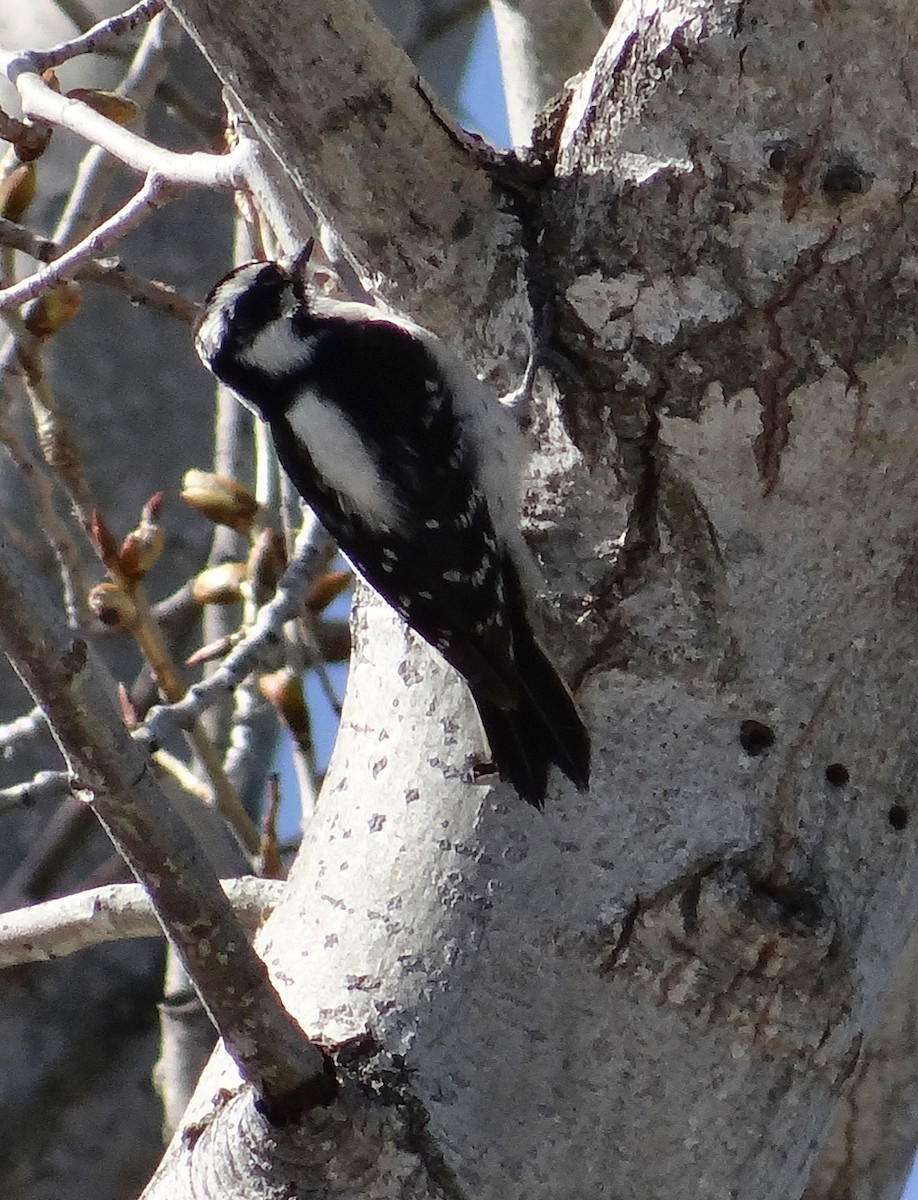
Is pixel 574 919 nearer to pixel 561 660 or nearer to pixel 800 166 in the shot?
pixel 561 660

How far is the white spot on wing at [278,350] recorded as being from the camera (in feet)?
7.66

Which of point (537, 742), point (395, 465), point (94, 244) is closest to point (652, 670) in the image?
point (537, 742)

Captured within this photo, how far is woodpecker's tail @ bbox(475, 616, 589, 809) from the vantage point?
1.47 metres

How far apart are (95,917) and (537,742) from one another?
0.68m

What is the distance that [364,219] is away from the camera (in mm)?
1645

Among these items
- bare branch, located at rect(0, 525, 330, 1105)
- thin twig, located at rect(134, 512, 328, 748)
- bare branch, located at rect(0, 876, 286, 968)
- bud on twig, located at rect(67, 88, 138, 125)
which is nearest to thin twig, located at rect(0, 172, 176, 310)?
bud on twig, located at rect(67, 88, 138, 125)

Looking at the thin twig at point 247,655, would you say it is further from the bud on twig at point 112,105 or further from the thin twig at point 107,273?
the bud on twig at point 112,105

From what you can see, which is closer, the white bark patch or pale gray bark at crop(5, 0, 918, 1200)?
pale gray bark at crop(5, 0, 918, 1200)

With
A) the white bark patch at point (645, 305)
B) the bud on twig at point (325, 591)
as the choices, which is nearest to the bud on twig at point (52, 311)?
the bud on twig at point (325, 591)

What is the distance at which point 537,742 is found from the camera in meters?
1.47

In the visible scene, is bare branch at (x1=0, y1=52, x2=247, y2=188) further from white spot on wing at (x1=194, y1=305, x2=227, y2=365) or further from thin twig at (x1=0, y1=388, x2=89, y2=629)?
thin twig at (x1=0, y1=388, x2=89, y2=629)

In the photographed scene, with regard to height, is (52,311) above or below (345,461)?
above

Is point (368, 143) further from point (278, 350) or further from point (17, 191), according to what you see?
point (17, 191)

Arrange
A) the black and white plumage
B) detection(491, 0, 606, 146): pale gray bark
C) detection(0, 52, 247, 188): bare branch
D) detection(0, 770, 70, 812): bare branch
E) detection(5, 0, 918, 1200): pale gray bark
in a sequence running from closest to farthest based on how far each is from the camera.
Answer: detection(5, 0, 918, 1200): pale gray bark, the black and white plumage, detection(0, 52, 247, 188): bare branch, detection(0, 770, 70, 812): bare branch, detection(491, 0, 606, 146): pale gray bark
